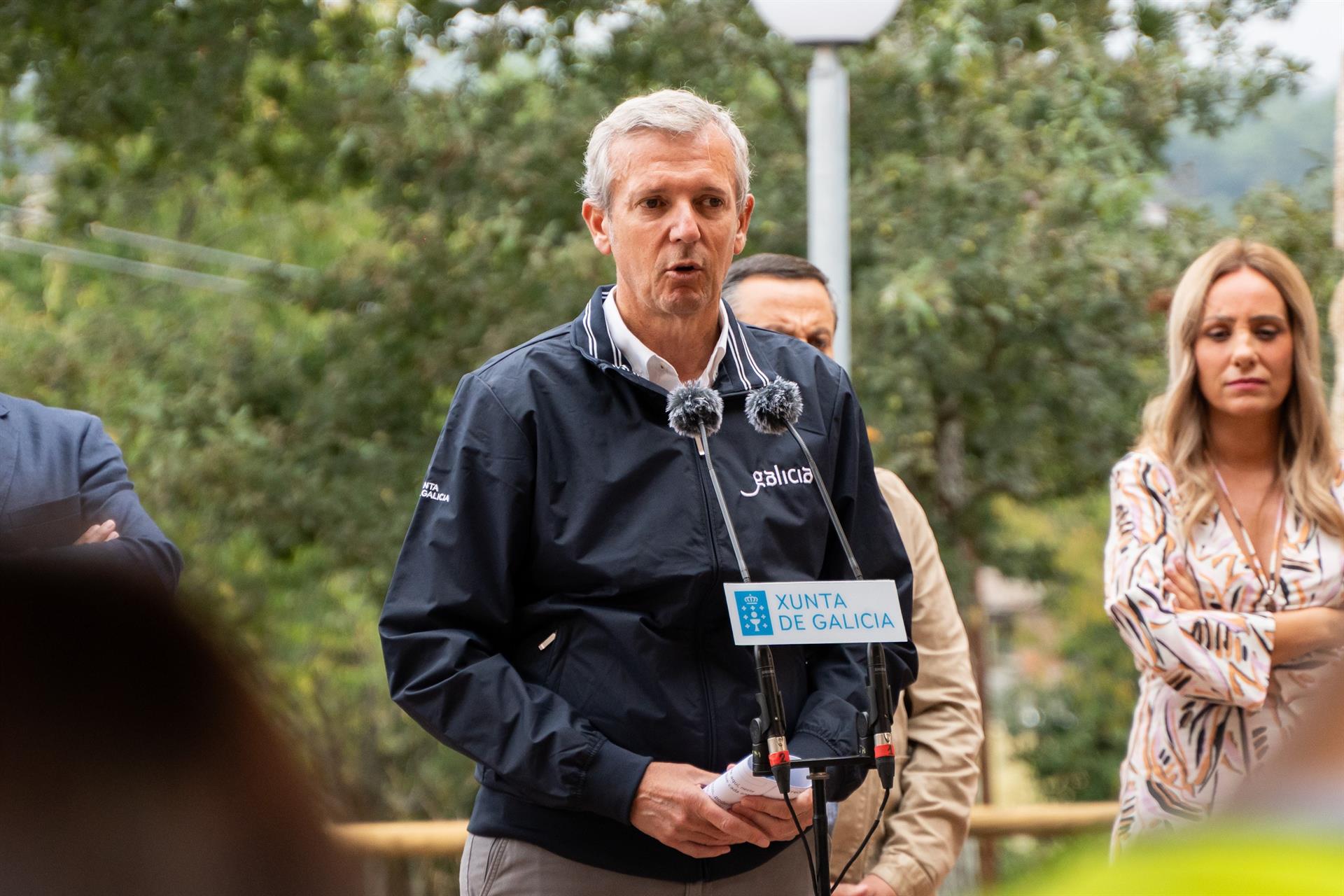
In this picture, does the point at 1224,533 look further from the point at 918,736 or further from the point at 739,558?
the point at 739,558

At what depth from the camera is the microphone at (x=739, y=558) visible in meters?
2.05

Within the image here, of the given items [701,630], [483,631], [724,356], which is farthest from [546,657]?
[724,356]

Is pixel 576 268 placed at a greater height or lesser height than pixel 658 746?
greater

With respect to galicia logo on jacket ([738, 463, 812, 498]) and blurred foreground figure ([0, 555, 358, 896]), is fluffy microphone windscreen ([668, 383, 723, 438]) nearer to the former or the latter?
galicia logo on jacket ([738, 463, 812, 498])

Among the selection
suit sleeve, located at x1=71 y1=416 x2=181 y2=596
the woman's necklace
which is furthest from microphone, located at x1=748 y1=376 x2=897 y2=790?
the woman's necklace

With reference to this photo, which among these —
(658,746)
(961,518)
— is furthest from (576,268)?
(658,746)

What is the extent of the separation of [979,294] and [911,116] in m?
1.30

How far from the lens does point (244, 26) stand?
9.12 meters

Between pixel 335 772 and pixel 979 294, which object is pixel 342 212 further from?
pixel 335 772

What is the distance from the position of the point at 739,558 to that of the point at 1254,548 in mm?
1582

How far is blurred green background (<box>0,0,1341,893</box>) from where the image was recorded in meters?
8.84

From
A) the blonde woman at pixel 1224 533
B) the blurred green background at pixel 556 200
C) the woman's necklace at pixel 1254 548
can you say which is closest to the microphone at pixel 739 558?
the blonde woman at pixel 1224 533

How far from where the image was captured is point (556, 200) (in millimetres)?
9148

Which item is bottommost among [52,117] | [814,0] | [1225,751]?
[1225,751]
